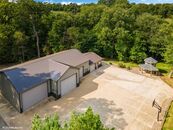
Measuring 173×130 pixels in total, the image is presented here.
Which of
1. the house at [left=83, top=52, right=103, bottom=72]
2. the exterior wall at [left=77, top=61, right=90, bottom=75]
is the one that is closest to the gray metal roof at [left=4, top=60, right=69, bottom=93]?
the exterior wall at [left=77, top=61, right=90, bottom=75]

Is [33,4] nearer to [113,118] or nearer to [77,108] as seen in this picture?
[77,108]

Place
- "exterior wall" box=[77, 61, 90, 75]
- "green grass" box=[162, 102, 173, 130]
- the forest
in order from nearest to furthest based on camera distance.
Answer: "green grass" box=[162, 102, 173, 130] → "exterior wall" box=[77, 61, 90, 75] → the forest

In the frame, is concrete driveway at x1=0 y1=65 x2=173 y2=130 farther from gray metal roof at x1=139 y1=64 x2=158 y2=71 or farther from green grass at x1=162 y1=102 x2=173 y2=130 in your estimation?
gray metal roof at x1=139 y1=64 x2=158 y2=71

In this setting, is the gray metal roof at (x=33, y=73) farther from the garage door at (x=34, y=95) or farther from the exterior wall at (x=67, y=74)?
the garage door at (x=34, y=95)

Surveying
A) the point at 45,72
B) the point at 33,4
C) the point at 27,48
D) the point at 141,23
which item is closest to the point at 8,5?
the point at 33,4

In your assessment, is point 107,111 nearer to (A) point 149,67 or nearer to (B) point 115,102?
(B) point 115,102

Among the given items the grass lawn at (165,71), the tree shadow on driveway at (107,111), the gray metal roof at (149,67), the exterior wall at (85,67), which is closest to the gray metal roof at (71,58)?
the exterior wall at (85,67)

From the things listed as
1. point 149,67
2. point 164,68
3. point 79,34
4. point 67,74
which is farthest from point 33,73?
point 164,68
